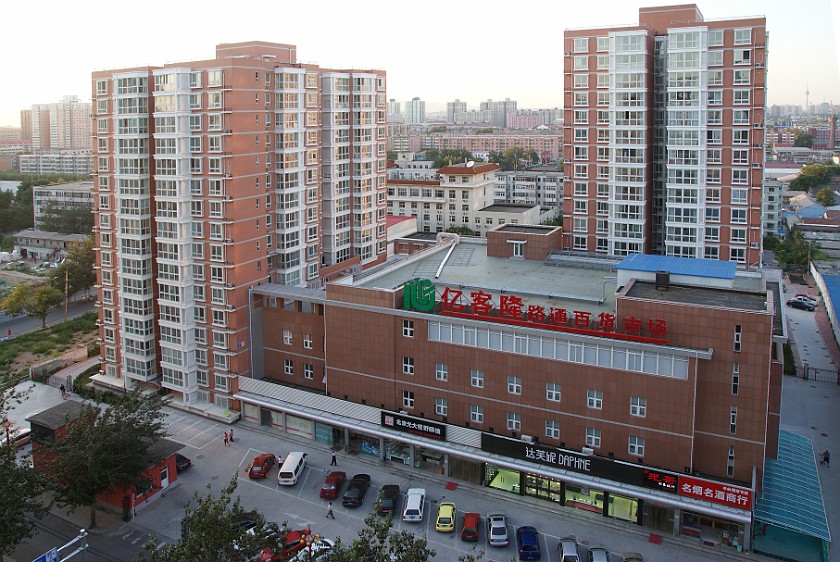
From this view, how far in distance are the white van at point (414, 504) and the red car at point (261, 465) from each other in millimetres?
5940

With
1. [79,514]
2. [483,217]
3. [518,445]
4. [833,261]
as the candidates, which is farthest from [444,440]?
[833,261]

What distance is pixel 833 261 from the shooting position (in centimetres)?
6381

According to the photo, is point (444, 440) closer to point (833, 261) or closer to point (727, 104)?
point (727, 104)

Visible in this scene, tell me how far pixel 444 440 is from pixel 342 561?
11806mm

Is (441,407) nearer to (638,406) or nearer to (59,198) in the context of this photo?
(638,406)

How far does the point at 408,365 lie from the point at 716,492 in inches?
462

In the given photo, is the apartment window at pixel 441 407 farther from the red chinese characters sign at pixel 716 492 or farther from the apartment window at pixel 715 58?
the apartment window at pixel 715 58

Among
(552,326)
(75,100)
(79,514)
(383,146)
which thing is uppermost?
(75,100)

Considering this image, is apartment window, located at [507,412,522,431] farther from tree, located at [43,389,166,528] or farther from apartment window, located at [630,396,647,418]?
tree, located at [43,389,166,528]

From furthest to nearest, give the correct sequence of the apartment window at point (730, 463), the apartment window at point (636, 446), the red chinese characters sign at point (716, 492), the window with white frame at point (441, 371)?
the window with white frame at point (441, 371) → the apartment window at point (636, 446) → the apartment window at point (730, 463) → the red chinese characters sign at point (716, 492)

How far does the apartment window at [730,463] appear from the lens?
75.1 feet

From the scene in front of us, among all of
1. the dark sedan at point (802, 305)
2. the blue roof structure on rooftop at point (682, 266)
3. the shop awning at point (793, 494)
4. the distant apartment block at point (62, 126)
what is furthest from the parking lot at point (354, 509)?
the distant apartment block at point (62, 126)

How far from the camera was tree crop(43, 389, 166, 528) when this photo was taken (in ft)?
75.5

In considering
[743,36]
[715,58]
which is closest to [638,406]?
[715,58]
